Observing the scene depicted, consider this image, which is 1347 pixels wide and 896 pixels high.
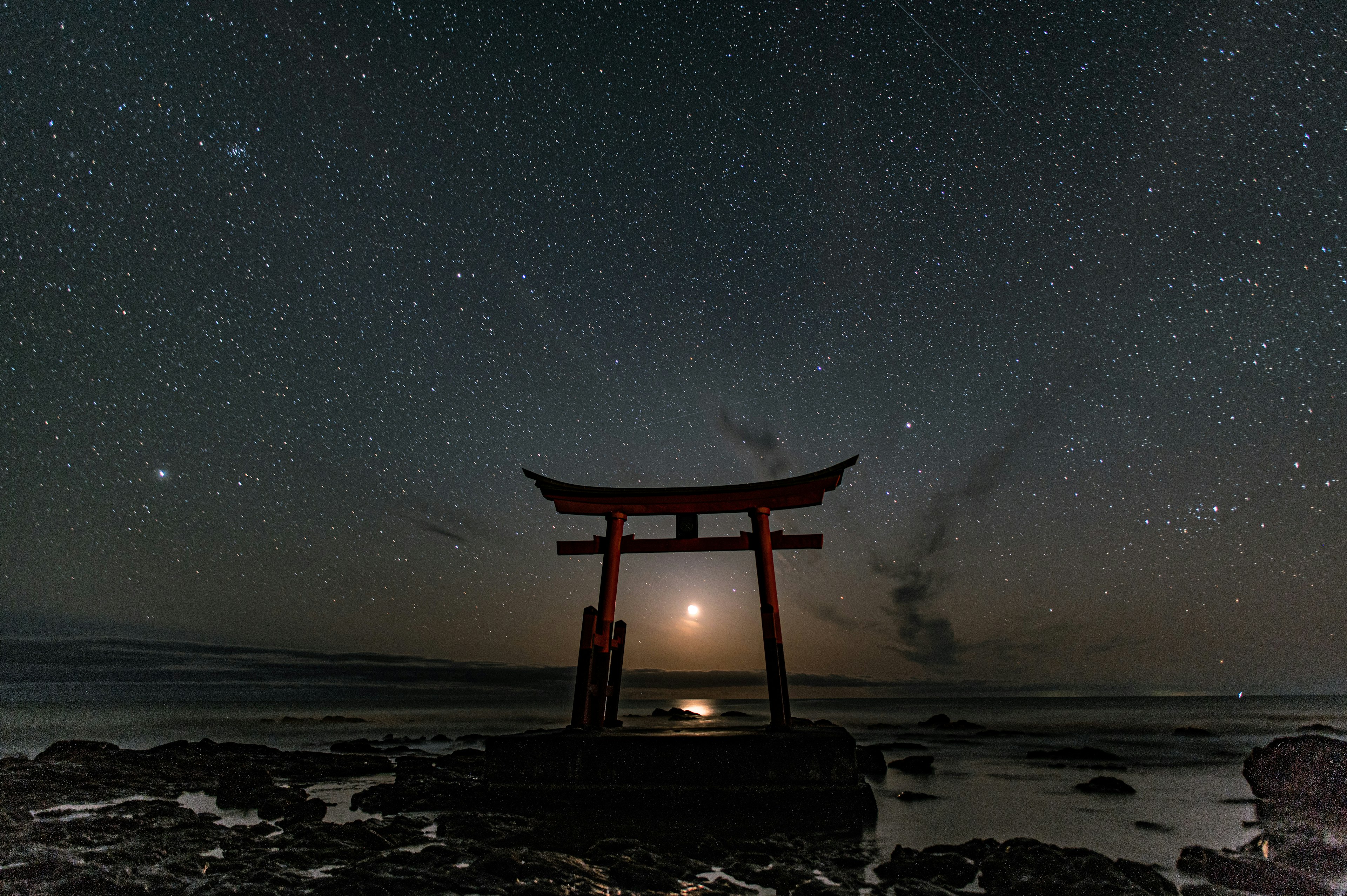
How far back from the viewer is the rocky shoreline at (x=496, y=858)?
668cm

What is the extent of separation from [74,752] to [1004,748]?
34.4 metres

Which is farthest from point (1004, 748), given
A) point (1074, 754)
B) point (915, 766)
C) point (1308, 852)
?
point (1308, 852)

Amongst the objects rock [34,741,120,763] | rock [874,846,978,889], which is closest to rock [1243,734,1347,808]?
rock [874,846,978,889]

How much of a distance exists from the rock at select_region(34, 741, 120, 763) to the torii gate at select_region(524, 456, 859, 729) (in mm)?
15685

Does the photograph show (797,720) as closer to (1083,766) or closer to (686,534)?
(686,534)

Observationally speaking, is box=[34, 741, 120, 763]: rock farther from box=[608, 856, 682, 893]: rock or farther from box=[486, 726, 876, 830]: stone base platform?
box=[608, 856, 682, 893]: rock

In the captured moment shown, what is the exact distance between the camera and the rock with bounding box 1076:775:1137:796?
18.3m

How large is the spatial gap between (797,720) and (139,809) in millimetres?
12771

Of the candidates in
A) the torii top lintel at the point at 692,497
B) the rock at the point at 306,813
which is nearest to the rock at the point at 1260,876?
the torii top lintel at the point at 692,497

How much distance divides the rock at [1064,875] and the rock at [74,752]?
21232 mm

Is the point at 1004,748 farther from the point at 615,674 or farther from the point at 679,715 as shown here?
the point at 615,674

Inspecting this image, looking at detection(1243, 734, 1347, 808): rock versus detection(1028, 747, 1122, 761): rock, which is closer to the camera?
detection(1243, 734, 1347, 808): rock

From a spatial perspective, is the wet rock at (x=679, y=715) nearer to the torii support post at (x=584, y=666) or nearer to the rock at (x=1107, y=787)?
the torii support post at (x=584, y=666)

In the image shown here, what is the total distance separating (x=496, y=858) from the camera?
6910mm
